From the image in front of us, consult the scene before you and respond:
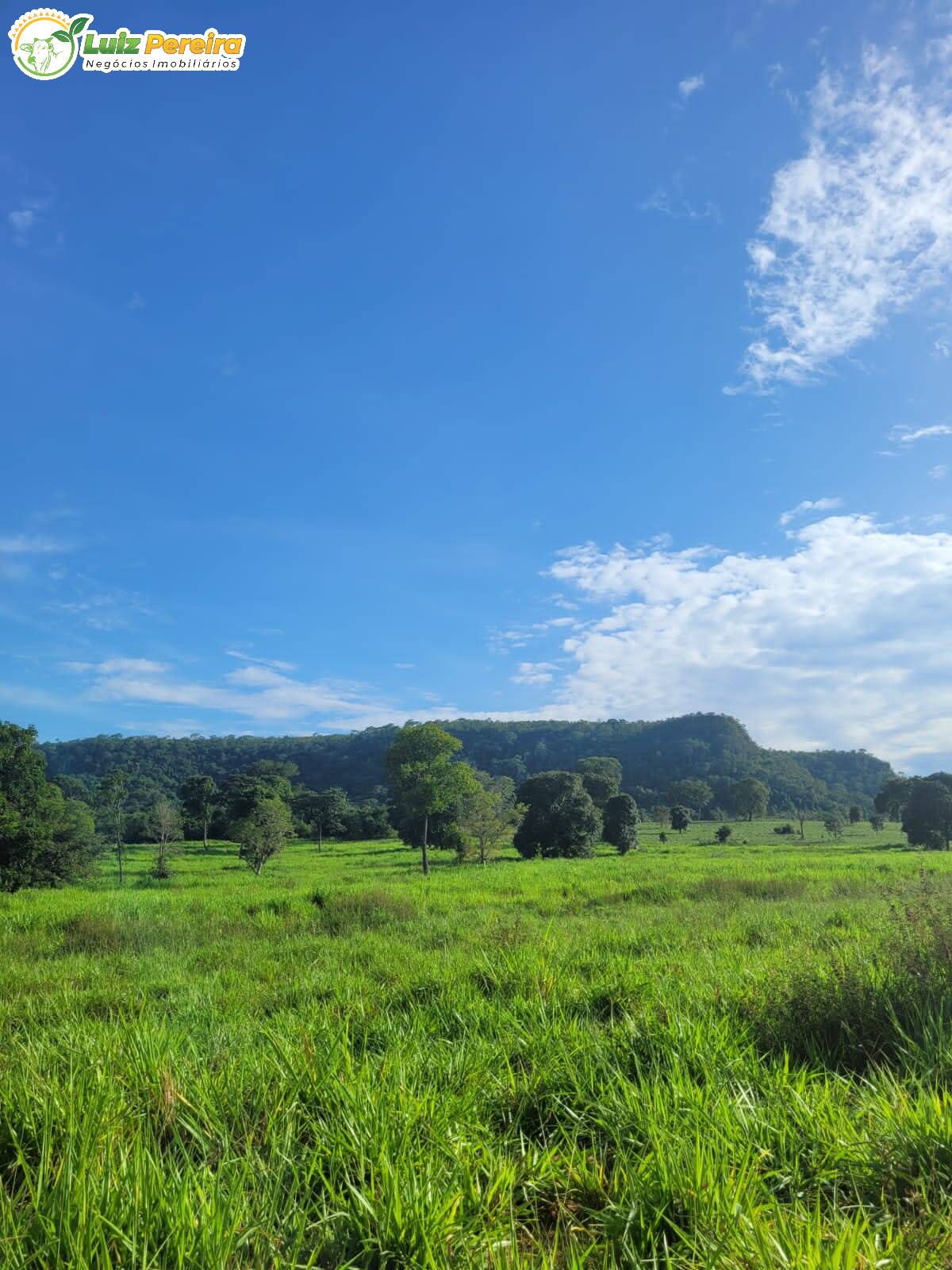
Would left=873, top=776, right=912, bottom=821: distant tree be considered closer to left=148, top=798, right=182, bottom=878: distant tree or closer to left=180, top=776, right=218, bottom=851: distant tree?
left=148, top=798, right=182, bottom=878: distant tree

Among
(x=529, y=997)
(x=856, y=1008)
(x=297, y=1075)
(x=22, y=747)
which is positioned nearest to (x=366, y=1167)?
(x=297, y=1075)

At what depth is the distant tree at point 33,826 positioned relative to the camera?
26.3 metres

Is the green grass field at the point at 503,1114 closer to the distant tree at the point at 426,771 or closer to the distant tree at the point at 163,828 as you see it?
the distant tree at the point at 426,771

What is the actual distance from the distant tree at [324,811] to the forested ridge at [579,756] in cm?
748

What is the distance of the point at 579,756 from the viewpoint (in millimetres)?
118875

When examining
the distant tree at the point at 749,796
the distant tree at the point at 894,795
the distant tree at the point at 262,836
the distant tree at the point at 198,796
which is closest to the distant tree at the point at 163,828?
the distant tree at the point at 262,836

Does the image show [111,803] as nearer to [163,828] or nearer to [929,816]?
[163,828]

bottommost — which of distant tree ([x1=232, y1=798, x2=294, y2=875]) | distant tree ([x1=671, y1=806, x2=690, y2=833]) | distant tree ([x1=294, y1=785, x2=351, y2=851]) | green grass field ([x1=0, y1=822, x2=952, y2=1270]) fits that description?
distant tree ([x1=671, y1=806, x2=690, y2=833])

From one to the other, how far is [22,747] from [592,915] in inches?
1004

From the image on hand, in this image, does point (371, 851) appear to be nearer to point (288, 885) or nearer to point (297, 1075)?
point (288, 885)

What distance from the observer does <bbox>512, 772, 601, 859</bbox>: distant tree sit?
38906mm

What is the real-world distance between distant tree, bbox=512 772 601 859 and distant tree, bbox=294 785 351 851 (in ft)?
94.5

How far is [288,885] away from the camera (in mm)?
22391

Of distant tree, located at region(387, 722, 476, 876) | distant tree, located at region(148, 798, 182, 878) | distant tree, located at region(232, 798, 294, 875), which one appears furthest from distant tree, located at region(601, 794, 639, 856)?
distant tree, located at region(148, 798, 182, 878)
